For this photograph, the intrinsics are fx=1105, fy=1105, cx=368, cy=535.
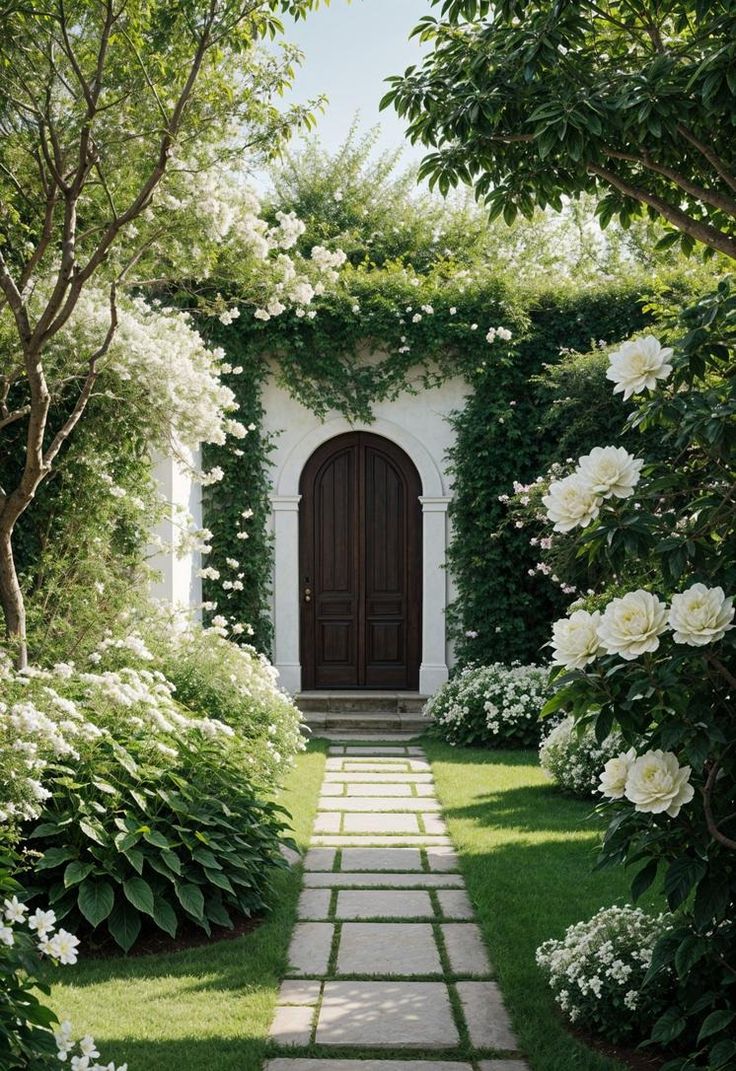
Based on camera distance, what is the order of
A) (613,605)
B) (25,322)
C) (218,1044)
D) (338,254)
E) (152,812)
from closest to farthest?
1. (613,605)
2. (218,1044)
3. (152,812)
4. (25,322)
5. (338,254)

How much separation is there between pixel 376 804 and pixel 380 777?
0.83m

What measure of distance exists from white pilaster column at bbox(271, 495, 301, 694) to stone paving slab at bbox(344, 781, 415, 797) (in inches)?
124

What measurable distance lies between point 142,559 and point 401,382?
3488 mm

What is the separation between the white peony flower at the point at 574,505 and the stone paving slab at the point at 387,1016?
1781 mm

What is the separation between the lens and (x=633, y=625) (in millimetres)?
2266

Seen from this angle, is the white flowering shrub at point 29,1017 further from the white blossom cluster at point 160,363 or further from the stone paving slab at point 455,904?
the white blossom cluster at point 160,363

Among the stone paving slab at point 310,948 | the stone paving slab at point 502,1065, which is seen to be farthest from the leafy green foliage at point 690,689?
the stone paving slab at point 310,948

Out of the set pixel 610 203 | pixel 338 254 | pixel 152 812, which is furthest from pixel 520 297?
pixel 152 812

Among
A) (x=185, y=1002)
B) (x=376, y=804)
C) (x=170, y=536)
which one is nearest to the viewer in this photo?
(x=185, y=1002)

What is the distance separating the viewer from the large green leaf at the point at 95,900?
3949 millimetres

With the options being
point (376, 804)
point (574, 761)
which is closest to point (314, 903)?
point (376, 804)

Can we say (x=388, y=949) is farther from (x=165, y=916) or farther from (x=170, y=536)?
(x=170, y=536)

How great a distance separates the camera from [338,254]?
24.7ft

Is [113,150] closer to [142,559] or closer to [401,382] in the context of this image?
[142,559]
